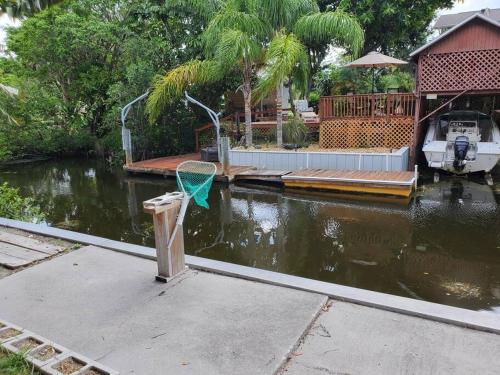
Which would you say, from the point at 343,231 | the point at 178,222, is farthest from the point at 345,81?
the point at 178,222

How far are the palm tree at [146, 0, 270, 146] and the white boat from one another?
547 centimetres

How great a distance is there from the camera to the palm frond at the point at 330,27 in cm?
1103

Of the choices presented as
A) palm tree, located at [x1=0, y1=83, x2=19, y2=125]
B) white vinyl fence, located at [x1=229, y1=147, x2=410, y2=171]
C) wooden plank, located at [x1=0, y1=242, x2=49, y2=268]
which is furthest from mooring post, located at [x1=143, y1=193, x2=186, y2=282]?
white vinyl fence, located at [x1=229, y1=147, x2=410, y2=171]

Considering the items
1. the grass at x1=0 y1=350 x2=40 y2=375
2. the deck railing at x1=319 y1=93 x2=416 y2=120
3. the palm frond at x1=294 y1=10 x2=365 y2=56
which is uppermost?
the palm frond at x1=294 y1=10 x2=365 y2=56

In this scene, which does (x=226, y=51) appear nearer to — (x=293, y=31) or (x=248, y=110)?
(x=248, y=110)

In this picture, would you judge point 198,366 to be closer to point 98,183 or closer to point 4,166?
point 98,183

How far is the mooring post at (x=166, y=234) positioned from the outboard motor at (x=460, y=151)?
8.62 meters

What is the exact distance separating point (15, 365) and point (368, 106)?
36.5 feet

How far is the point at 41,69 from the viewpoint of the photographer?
1717cm

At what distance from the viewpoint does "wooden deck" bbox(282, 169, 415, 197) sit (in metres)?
8.80

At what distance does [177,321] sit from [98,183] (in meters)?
10.2

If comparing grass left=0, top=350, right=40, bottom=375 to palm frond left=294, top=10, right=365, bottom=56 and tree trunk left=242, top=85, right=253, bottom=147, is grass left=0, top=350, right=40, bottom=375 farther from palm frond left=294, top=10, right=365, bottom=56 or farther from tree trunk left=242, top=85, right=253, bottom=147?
palm frond left=294, top=10, right=365, bottom=56

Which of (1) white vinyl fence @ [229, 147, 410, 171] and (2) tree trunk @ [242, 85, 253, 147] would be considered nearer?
(1) white vinyl fence @ [229, 147, 410, 171]

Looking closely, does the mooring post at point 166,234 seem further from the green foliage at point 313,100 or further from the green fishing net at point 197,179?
the green foliage at point 313,100
